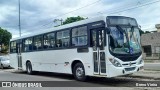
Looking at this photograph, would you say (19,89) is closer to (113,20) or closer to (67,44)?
(67,44)

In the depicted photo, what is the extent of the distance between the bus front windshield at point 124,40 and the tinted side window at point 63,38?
143 inches

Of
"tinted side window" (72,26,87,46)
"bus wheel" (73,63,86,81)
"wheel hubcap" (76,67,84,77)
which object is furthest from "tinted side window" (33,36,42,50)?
"wheel hubcap" (76,67,84,77)

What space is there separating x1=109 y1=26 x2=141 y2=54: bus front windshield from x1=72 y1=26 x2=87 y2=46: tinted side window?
1908mm

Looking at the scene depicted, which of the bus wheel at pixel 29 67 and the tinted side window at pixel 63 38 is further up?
the tinted side window at pixel 63 38

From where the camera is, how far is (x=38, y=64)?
67.5 feet

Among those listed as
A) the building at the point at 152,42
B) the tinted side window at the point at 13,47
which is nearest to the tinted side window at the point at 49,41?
the tinted side window at the point at 13,47

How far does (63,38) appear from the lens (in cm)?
1689

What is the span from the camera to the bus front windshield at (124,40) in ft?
44.0

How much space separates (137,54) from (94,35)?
88.9 inches

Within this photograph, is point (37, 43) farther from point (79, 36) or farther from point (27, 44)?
point (79, 36)

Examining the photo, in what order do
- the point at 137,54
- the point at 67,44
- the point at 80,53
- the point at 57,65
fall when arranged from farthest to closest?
1. the point at 57,65
2. the point at 67,44
3. the point at 80,53
4. the point at 137,54

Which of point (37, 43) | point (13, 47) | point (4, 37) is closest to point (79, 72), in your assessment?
point (37, 43)

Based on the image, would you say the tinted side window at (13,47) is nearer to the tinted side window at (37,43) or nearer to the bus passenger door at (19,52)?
the bus passenger door at (19,52)

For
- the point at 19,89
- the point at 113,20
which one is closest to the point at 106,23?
the point at 113,20
